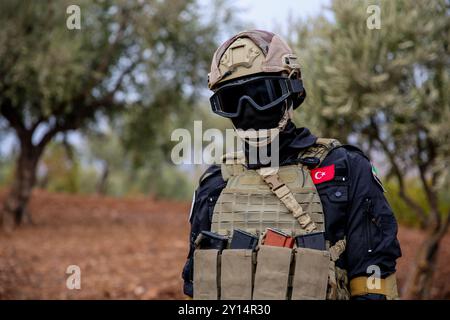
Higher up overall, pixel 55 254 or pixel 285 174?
pixel 285 174

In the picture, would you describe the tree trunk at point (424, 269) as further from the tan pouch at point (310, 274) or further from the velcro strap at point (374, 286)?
the tan pouch at point (310, 274)

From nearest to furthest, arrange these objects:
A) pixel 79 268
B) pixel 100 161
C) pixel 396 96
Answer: pixel 396 96 → pixel 79 268 → pixel 100 161

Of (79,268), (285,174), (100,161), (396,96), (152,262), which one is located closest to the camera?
(285,174)

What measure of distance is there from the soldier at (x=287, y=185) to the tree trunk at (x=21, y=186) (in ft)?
41.8

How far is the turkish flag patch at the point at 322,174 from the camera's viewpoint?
2.74 meters

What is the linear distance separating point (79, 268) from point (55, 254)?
6.00ft

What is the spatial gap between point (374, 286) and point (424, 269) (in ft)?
17.3

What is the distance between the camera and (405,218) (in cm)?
1767

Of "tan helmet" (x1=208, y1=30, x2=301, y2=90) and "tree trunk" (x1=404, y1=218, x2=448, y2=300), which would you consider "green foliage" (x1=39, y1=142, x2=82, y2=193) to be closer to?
"tree trunk" (x1=404, y1=218, x2=448, y2=300)

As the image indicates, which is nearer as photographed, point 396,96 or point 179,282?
point 396,96

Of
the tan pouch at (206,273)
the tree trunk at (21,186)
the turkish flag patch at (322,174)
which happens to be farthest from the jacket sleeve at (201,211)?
the tree trunk at (21,186)

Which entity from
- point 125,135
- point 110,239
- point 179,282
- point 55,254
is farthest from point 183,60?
point 179,282

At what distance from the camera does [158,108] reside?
15.9 metres
